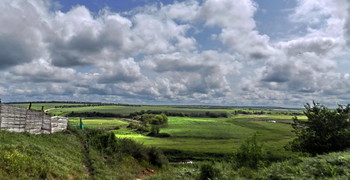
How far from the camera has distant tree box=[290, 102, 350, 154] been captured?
2923 centimetres

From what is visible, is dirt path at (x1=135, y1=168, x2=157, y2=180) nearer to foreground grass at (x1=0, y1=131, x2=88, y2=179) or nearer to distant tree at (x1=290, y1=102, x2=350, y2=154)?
foreground grass at (x1=0, y1=131, x2=88, y2=179)

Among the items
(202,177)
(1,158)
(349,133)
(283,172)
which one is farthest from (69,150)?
(349,133)

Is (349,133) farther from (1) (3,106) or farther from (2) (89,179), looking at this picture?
(1) (3,106)

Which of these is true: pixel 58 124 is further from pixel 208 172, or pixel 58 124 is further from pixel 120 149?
pixel 208 172

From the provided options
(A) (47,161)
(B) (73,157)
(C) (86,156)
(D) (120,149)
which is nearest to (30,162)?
(A) (47,161)

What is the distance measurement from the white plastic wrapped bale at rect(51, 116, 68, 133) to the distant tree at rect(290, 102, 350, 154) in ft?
114

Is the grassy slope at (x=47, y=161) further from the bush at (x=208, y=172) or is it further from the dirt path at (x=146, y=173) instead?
the bush at (x=208, y=172)

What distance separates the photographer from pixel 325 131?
3047 cm

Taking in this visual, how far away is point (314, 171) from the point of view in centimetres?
1388

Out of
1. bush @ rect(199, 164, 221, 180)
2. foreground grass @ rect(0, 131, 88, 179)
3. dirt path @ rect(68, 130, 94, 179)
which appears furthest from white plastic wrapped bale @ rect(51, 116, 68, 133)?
bush @ rect(199, 164, 221, 180)

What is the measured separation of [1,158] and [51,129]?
1554cm

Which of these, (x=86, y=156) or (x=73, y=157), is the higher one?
(x=73, y=157)

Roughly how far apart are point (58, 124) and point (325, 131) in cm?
3632

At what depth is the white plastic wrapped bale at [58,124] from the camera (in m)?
→ 29.8
